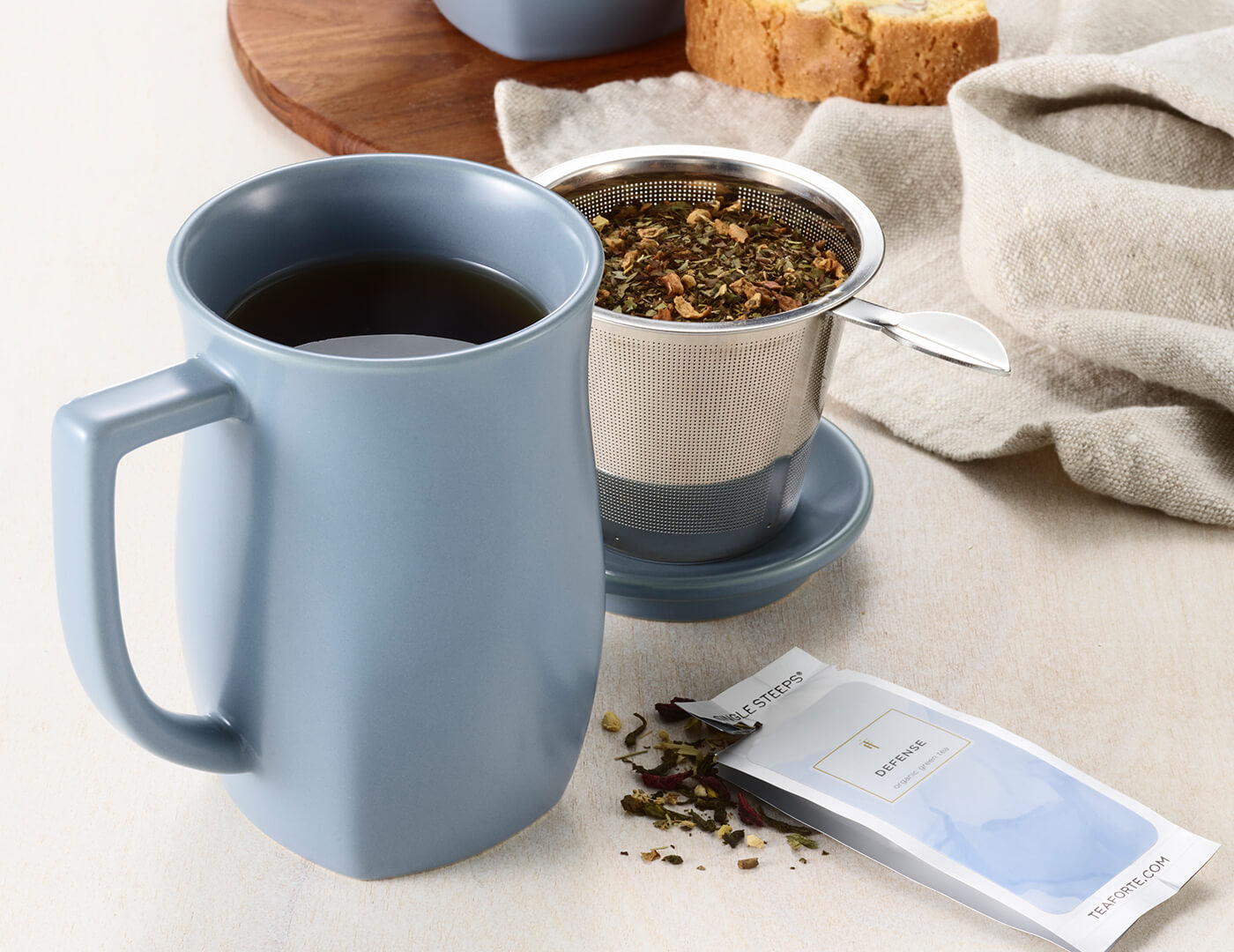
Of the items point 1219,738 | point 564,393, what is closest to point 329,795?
point 564,393

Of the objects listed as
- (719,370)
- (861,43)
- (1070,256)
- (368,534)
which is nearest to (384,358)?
(368,534)

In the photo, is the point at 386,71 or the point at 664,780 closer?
the point at 664,780

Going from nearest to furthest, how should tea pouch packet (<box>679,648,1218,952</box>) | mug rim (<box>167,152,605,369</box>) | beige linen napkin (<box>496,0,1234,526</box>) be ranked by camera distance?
mug rim (<box>167,152,605,369</box>) < tea pouch packet (<box>679,648,1218,952</box>) < beige linen napkin (<box>496,0,1234,526</box>)

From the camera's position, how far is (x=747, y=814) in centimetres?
55

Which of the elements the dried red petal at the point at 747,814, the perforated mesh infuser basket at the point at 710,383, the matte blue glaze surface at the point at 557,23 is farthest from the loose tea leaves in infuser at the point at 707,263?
the matte blue glaze surface at the point at 557,23

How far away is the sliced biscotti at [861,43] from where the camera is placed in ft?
3.42

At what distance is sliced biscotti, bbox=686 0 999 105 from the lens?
1043 millimetres

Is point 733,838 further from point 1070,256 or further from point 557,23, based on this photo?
point 557,23

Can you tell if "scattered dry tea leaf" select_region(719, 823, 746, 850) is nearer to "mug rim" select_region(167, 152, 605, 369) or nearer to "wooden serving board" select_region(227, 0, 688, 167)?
"mug rim" select_region(167, 152, 605, 369)

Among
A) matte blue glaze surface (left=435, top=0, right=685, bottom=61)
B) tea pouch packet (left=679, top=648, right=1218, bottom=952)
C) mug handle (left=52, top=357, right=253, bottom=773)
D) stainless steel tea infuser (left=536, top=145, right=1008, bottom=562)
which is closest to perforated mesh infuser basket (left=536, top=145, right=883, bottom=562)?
stainless steel tea infuser (left=536, top=145, right=1008, bottom=562)

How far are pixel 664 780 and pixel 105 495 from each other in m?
0.28

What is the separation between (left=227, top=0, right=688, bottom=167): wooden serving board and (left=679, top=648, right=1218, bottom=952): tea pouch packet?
61 cm

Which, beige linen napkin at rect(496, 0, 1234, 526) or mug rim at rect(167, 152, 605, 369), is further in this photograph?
beige linen napkin at rect(496, 0, 1234, 526)

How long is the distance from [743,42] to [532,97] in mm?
190
